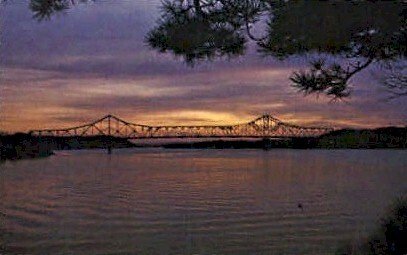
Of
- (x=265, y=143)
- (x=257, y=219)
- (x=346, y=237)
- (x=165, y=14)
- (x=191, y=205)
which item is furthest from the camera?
(x=265, y=143)

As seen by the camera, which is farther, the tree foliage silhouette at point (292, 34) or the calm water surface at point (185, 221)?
the calm water surface at point (185, 221)

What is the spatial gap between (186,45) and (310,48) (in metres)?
0.84

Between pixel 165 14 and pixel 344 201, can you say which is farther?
pixel 344 201

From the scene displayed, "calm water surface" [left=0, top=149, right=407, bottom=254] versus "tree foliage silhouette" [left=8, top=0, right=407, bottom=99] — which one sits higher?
"tree foliage silhouette" [left=8, top=0, right=407, bottom=99]

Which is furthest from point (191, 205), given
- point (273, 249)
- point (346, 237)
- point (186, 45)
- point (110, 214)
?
point (186, 45)

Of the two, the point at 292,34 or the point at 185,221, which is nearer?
the point at 292,34

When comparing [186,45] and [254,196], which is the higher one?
[186,45]

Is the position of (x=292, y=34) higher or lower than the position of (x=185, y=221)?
higher

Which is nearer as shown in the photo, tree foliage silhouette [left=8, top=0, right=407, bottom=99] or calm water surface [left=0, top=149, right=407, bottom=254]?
tree foliage silhouette [left=8, top=0, right=407, bottom=99]

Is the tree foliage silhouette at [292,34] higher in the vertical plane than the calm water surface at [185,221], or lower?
higher

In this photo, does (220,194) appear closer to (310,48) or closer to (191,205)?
(191,205)

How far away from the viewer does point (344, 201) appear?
16.5m

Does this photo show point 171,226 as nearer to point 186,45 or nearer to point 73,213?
point 73,213

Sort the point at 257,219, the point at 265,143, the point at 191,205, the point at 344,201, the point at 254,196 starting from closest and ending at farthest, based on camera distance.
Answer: the point at 257,219 → the point at 191,205 → the point at 344,201 → the point at 254,196 → the point at 265,143
